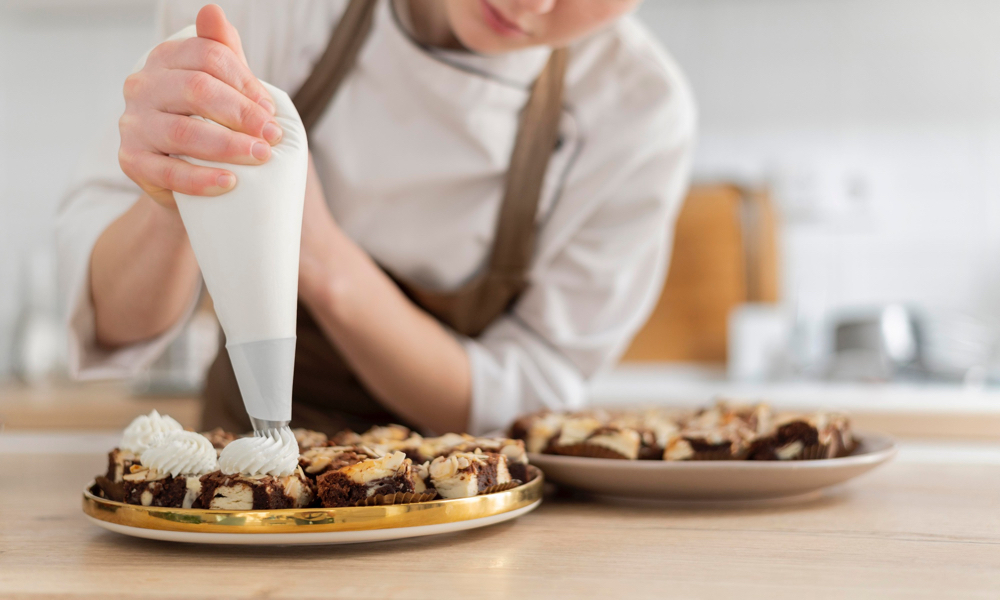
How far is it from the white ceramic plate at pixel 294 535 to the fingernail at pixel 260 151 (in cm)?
19

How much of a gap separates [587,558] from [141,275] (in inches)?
16.9

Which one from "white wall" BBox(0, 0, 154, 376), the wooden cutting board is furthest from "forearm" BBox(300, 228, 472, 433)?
"white wall" BBox(0, 0, 154, 376)

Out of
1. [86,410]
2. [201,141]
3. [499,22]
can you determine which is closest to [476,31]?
[499,22]

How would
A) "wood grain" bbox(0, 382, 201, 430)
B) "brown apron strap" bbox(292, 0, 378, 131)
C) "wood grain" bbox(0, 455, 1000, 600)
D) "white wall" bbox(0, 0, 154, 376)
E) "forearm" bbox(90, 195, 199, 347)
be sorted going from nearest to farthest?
1. "wood grain" bbox(0, 455, 1000, 600)
2. "forearm" bbox(90, 195, 199, 347)
3. "brown apron strap" bbox(292, 0, 378, 131)
4. "wood grain" bbox(0, 382, 201, 430)
5. "white wall" bbox(0, 0, 154, 376)

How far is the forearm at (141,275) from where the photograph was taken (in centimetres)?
58

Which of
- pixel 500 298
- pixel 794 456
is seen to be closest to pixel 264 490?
pixel 794 456

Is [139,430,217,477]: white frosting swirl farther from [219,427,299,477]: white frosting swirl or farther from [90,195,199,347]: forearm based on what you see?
[90,195,199,347]: forearm

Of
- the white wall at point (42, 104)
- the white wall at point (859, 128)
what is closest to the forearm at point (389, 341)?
the white wall at point (859, 128)

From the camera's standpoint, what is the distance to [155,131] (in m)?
0.44

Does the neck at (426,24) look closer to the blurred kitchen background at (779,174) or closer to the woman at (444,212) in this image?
the woman at (444,212)

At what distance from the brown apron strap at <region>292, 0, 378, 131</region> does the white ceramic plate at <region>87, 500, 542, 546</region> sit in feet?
1.71

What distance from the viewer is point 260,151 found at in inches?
15.5

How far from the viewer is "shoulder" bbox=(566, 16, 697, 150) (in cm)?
93

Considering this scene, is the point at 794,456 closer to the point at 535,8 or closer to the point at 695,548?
the point at 695,548
